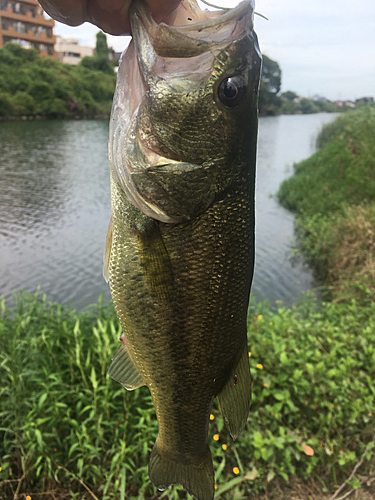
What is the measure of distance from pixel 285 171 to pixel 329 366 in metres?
20.6

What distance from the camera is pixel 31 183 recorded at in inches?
637

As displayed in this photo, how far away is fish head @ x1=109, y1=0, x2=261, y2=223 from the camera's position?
3.79 ft

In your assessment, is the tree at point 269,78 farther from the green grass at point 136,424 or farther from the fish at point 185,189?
the green grass at point 136,424

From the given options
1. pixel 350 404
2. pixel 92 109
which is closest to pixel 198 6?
pixel 350 404

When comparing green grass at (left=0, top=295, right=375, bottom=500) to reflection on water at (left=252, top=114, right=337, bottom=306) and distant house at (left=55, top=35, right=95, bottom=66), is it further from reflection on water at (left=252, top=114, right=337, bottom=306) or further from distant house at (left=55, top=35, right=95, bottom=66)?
distant house at (left=55, top=35, right=95, bottom=66)

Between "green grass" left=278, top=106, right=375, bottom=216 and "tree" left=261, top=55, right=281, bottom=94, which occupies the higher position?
"tree" left=261, top=55, right=281, bottom=94

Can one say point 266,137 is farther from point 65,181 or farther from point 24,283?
point 24,283

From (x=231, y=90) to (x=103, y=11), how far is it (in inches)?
20.3

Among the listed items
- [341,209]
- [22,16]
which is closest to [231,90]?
[341,209]

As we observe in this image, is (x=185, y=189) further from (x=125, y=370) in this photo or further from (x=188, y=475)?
(x=188, y=475)

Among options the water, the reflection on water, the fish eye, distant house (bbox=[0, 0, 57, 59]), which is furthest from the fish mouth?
distant house (bbox=[0, 0, 57, 59])

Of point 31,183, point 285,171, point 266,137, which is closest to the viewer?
point 31,183

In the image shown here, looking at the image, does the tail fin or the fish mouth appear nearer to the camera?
the fish mouth

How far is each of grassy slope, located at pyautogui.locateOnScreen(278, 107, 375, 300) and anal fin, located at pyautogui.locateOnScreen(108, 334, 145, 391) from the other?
5.65 meters
